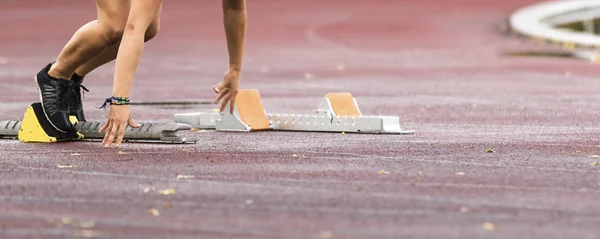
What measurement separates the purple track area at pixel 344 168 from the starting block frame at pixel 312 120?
7.8 inches

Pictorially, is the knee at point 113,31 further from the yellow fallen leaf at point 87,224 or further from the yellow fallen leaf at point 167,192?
the yellow fallen leaf at point 87,224

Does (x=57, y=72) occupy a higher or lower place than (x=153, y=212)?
higher

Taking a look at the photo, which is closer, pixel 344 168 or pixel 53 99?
pixel 344 168

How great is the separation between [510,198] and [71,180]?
2217mm

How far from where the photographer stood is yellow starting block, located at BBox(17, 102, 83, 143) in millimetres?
9312

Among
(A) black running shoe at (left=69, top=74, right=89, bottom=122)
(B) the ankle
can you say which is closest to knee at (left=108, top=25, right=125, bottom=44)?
(B) the ankle

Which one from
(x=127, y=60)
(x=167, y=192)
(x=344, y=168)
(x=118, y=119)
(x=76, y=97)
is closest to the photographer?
(x=167, y=192)

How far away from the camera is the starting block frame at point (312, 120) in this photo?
33.2 feet

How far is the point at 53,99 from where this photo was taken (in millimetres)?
9336

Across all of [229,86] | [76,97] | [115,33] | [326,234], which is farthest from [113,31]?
[326,234]

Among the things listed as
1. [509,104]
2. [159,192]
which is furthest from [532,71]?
[159,192]

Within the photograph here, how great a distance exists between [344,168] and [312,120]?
102 inches

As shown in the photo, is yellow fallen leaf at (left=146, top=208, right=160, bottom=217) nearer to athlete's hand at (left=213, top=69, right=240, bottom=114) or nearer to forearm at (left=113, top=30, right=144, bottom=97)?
forearm at (left=113, top=30, right=144, bottom=97)

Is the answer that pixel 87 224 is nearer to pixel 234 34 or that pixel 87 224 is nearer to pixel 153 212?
pixel 153 212
